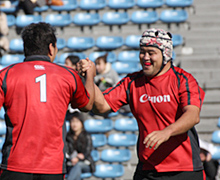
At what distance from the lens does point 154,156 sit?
130 inches

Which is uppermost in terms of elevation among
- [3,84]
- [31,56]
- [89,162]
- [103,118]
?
[31,56]

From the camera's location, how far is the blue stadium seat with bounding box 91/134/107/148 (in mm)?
7789

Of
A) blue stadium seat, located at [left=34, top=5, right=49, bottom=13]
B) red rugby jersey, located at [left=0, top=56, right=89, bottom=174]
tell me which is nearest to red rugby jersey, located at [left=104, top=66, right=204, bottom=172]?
red rugby jersey, located at [left=0, top=56, right=89, bottom=174]

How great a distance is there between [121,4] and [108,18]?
19.3 inches

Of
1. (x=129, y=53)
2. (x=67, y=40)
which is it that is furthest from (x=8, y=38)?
(x=129, y=53)

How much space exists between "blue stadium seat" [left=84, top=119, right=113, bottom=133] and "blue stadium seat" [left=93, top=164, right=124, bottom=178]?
0.70 m

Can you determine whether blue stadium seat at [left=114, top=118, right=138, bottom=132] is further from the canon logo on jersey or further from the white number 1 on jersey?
the white number 1 on jersey

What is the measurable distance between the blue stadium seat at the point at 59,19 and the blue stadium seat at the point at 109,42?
2.92 feet

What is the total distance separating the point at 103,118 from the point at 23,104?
5.19 metres

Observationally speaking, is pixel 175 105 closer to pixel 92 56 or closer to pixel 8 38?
pixel 92 56

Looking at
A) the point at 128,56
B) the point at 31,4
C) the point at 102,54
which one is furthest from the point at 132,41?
the point at 31,4

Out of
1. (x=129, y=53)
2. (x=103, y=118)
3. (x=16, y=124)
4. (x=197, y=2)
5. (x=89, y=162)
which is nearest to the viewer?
(x=16, y=124)

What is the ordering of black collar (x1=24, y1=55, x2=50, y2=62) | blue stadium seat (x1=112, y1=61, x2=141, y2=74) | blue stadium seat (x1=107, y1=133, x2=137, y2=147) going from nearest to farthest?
black collar (x1=24, y1=55, x2=50, y2=62), blue stadium seat (x1=107, y1=133, x2=137, y2=147), blue stadium seat (x1=112, y1=61, x2=141, y2=74)

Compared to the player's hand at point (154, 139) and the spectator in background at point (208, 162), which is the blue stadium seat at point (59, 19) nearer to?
the spectator in background at point (208, 162)
